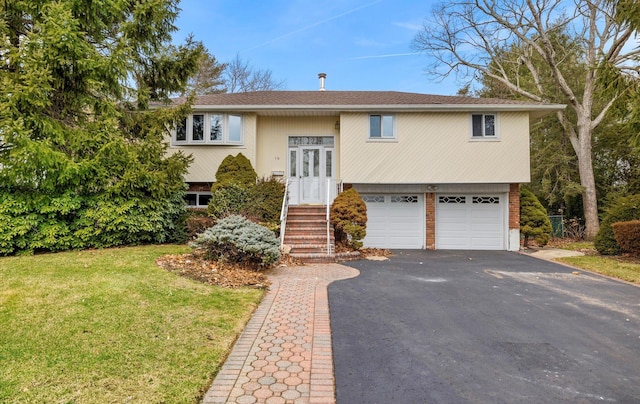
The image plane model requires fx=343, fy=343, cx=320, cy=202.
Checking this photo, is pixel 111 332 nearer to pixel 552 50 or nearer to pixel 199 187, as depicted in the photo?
pixel 199 187

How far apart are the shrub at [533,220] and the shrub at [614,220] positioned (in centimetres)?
164

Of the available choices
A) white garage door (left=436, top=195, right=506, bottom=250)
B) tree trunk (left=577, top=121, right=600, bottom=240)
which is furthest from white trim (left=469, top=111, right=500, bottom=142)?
tree trunk (left=577, top=121, right=600, bottom=240)

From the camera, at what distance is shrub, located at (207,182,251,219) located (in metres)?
11.0

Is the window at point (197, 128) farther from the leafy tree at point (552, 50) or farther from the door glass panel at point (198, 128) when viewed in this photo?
the leafy tree at point (552, 50)

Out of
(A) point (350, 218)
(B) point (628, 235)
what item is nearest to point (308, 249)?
(A) point (350, 218)

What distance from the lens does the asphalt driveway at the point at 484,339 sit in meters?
3.07

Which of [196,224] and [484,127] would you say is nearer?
[196,224]

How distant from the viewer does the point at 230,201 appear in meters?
11.1

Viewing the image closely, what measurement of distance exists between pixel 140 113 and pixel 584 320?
11.6 m

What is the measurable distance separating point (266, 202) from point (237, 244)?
3.97 m

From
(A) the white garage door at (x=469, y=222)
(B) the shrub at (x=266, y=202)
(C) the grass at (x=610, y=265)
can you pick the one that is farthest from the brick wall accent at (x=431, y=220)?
(B) the shrub at (x=266, y=202)

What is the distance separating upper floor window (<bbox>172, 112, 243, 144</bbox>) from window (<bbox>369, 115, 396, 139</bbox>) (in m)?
5.11

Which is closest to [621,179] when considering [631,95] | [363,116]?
[631,95]

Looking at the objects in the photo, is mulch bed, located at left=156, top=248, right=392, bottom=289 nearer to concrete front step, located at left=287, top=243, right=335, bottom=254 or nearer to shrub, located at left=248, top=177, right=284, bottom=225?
concrete front step, located at left=287, top=243, right=335, bottom=254
